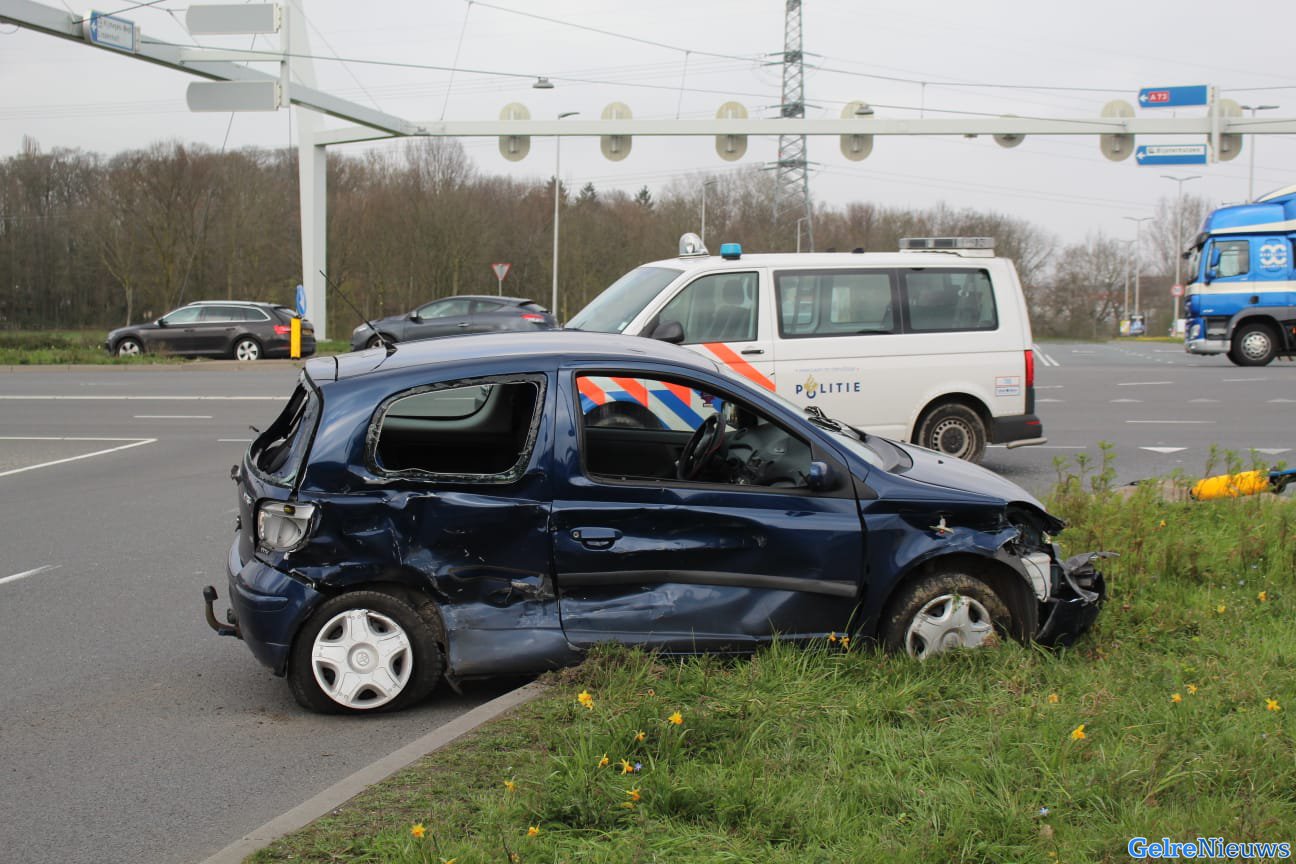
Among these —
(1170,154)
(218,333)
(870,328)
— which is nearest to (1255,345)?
(1170,154)

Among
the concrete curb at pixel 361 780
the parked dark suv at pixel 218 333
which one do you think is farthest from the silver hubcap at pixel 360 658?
the parked dark suv at pixel 218 333

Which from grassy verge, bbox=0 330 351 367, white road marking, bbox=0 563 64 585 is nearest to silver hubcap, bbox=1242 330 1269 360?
grassy verge, bbox=0 330 351 367

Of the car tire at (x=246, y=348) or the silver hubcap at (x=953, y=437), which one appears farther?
the car tire at (x=246, y=348)

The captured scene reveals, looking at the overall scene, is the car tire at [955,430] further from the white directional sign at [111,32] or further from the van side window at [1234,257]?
the van side window at [1234,257]

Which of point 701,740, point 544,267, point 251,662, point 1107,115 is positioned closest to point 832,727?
point 701,740

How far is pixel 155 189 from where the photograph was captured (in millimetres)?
56656

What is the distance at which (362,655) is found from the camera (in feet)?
16.2

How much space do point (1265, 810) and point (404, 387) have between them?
11.1 feet

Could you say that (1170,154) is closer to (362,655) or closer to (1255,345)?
(1255,345)

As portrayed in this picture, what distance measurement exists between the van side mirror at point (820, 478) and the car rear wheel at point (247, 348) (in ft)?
89.9

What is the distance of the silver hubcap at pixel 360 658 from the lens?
193 inches

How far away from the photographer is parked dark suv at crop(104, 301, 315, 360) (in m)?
30.4

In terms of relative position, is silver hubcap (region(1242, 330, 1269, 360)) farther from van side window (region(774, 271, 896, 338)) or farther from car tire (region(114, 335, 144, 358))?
car tire (region(114, 335, 144, 358))

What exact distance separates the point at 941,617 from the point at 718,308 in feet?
18.2
